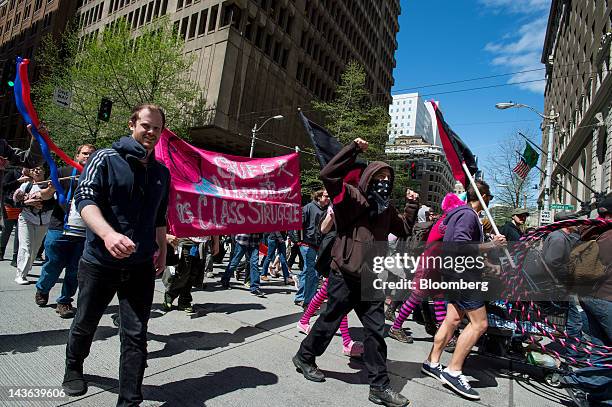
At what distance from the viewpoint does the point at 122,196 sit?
2.54 m

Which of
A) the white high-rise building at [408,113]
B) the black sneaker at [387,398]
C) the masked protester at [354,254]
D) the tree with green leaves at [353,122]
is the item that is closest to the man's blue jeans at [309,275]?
the masked protester at [354,254]

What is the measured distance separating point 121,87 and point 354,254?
91.0ft

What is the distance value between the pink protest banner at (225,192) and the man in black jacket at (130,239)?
1.51 m

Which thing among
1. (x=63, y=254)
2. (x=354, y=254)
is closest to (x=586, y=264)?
(x=354, y=254)

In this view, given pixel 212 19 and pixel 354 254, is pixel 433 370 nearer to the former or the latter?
pixel 354 254

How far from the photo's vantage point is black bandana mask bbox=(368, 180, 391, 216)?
3.49m

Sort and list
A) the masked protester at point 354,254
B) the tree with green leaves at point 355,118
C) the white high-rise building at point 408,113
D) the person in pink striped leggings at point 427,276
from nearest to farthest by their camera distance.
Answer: the masked protester at point 354,254
the person in pink striped leggings at point 427,276
the tree with green leaves at point 355,118
the white high-rise building at point 408,113

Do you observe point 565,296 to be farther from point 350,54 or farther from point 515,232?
point 350,54

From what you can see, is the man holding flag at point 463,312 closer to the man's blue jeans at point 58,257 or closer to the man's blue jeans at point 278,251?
the man's blue jeans at point 58,257

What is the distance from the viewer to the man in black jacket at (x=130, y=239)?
8.11 ft

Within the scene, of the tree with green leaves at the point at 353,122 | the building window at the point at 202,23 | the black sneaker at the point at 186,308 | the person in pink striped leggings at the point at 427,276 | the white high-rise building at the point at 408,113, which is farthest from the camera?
the white high-rise building at the point at 408,113

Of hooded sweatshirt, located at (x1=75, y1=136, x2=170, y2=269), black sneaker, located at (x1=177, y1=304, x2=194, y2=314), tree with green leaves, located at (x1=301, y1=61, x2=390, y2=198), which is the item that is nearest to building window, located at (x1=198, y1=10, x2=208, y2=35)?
tree with green leaves, located at (x1=301, y1=61, x2=390, y2=198)

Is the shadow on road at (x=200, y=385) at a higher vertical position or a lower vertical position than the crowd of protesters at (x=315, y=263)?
lower

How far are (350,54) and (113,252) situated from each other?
5033cm
